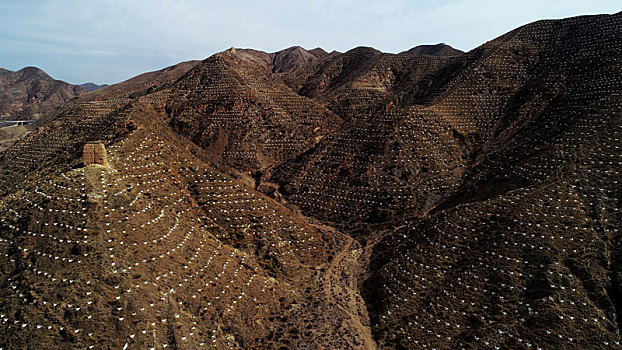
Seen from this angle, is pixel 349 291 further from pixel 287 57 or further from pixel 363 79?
pixel 287 57

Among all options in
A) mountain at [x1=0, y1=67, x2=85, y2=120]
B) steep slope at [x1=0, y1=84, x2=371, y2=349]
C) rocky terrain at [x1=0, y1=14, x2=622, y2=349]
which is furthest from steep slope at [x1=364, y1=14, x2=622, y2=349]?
mountain at [x1=0, y1=67, x2=85, y2=120]

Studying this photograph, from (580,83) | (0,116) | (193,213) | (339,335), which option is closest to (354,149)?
(193,213)

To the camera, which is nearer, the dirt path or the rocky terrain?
the rocky terrain

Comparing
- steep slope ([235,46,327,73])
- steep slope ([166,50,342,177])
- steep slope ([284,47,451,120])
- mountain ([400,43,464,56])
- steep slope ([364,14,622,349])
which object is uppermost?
steep slope ([235,46,327,73])

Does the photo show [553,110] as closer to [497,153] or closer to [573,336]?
[497,153]

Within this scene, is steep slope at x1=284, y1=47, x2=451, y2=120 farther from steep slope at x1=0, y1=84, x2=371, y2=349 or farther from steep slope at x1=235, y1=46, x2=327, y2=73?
steep slope at x1=235, y1=46, x2=327, y2=73

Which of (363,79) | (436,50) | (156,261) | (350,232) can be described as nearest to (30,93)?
(363,79)
